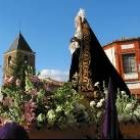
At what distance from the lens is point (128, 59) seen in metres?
32.9

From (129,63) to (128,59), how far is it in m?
0.35

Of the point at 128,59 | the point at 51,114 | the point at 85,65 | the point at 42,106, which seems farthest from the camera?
the point at 128,59

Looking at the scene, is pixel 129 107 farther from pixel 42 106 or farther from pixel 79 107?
pixel 42 106

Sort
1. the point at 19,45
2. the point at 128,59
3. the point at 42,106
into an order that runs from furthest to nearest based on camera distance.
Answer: the point at 19,45 → the point at 128,59 → the point at 42,106

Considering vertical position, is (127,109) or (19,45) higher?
(19,45)

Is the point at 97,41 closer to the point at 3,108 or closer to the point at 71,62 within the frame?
the point at 71,62

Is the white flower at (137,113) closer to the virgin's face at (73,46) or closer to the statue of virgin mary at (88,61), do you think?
the statue of virgin mary at (88,61)

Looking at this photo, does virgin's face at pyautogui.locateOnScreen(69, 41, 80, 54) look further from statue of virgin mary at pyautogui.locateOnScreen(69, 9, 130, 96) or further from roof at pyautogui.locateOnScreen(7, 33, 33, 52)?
roof at pyautogui.locateOnScreen(7, 33, 33, 52)

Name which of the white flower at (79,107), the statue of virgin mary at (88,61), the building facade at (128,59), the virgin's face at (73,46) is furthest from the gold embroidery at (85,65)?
the building facade at (128,59)

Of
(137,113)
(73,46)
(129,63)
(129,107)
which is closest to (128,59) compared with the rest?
(129,63)

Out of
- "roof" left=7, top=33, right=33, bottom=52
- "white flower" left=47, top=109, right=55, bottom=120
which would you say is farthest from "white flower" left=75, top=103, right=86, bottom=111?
"roof" left=7, top=33, right=33, bottom=52

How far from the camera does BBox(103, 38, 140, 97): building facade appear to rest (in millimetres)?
32219

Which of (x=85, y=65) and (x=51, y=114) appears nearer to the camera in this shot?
(x=51, y=114)

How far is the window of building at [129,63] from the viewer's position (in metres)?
32.4
